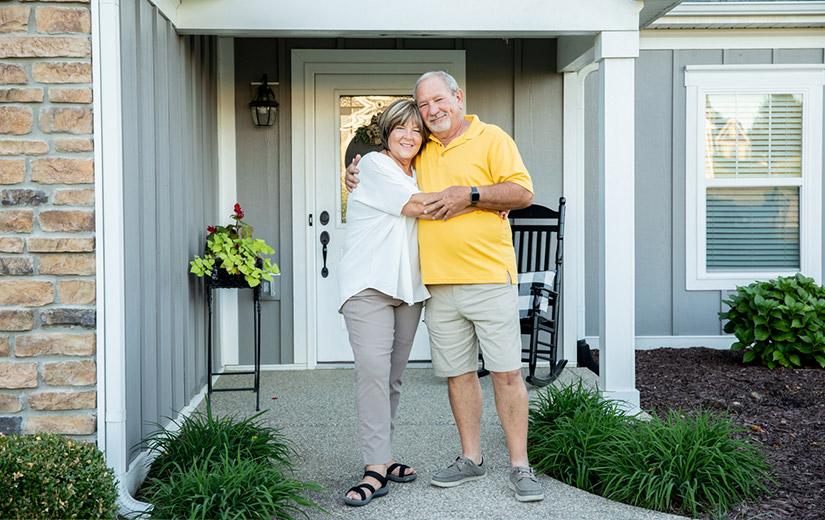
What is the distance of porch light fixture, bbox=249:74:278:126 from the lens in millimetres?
5066

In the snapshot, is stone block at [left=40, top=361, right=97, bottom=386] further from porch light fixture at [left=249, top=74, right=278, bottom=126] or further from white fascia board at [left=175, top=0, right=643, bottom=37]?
porch light fixture at [left=249, top=74, right=278, bottom=126]

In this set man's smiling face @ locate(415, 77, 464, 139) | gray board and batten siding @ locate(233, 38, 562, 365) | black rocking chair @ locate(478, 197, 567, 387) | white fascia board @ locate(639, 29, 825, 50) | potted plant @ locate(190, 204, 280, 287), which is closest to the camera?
man's smiling face @ locate(415, 77, 464, 139)

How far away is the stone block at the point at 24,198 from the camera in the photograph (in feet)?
9.05

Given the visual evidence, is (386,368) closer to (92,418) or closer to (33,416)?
(92,418)

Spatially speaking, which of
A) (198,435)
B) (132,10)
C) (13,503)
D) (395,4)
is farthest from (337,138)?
(13,503)

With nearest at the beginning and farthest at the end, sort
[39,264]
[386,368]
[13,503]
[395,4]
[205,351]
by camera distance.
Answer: [13,503] < [39,264] < [386,368] < [395,4] < [205,351]

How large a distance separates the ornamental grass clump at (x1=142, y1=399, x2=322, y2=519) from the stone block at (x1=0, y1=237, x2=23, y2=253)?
2.85 feet

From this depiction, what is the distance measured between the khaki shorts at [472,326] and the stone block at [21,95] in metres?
1.59

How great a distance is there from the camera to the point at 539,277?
4855 mm

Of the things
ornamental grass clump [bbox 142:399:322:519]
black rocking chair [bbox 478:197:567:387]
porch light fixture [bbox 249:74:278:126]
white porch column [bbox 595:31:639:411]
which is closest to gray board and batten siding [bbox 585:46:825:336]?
black rocking chair [bbox 478:197:567:387]

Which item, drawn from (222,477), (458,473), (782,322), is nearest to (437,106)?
(458,473)

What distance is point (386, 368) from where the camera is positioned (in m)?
2.98

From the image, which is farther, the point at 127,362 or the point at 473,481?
the point at 473,481

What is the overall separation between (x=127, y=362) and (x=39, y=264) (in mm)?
471
